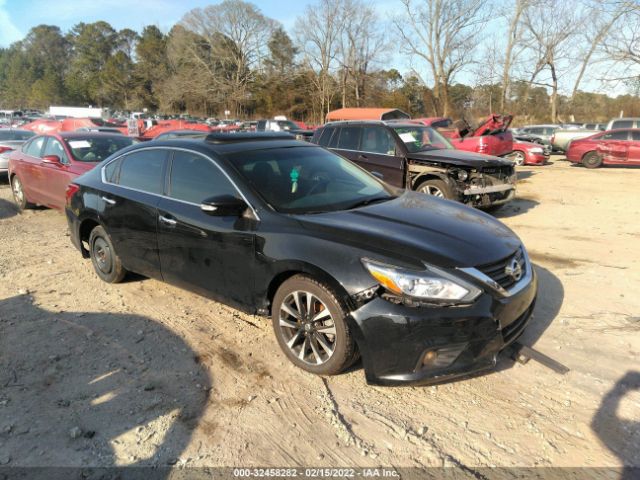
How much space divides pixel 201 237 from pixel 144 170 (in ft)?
4.00

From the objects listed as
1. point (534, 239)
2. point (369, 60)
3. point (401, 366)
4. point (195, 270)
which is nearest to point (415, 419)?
point (401, 366)

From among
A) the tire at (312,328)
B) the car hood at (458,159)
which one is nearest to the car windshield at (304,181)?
the tire at (312,328)

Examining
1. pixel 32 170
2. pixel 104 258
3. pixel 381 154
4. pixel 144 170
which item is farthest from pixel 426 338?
pixel 32 170

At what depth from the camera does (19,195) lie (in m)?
9.13

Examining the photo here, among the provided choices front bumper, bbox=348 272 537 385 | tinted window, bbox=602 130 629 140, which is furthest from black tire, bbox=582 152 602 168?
front bumper, bbox=348 272 537 385

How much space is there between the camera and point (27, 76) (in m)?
89.7

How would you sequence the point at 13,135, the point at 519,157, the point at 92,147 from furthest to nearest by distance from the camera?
the point at 519,157 → the point at 13,135 → the point at 92,147

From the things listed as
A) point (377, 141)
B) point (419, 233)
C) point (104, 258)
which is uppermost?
point (377, 141)

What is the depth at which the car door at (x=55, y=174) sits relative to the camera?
295 inches

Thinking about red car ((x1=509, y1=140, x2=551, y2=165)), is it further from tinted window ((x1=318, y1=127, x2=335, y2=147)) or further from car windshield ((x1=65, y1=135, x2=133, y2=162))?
car windshield ((x1=65, y1=135, x2=133, y2=162))

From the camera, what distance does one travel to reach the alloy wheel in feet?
10.1

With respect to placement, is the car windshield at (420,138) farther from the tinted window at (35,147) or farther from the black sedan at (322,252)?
the tinted window at (35,147)

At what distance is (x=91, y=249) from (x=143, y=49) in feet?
267

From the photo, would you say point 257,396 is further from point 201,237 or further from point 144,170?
point 144,170
